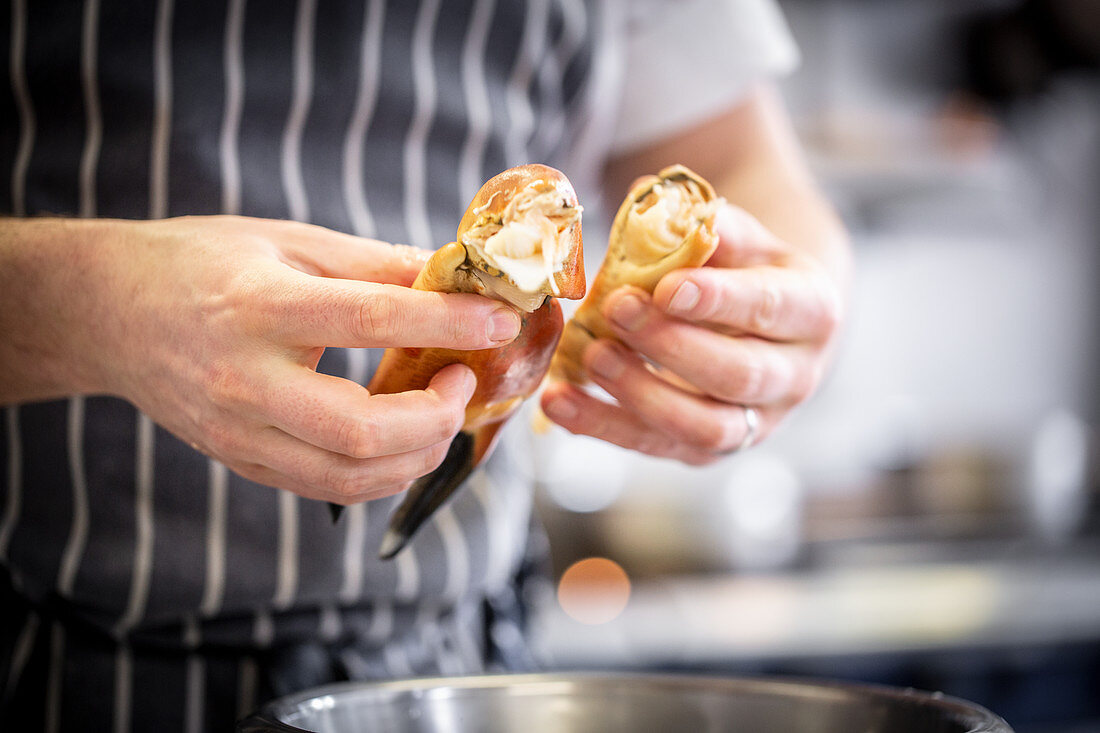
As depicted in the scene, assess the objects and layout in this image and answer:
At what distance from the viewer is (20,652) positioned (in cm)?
71

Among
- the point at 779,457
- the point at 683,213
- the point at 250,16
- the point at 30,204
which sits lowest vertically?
the point at 683,213

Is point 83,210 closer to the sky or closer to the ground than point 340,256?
closer to the sky

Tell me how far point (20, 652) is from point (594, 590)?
153 centimetres

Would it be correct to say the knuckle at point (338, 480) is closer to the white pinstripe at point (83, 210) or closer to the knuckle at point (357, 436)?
the knuckle at point (357, 436)

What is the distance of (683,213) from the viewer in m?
0.52

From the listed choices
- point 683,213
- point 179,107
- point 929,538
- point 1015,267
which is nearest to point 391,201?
point 179,107

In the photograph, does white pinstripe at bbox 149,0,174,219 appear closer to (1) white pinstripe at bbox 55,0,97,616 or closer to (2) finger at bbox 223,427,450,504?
(1) white pinstripe at bbox 55,0,97,616

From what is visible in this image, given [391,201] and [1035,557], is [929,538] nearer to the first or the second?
[1035,557]

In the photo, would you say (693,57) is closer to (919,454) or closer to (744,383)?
(744,383)

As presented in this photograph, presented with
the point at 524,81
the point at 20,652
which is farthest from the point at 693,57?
the point at 20,652

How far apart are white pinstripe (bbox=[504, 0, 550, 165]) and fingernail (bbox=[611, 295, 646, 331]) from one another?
35 cm

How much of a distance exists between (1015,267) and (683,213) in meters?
3.06

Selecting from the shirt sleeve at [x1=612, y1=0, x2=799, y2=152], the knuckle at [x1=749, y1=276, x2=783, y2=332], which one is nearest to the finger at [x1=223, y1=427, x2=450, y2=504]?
the knuckle at [x1=749, y1=276, x2=783, y2=332]

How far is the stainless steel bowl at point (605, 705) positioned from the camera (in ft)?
1.64
